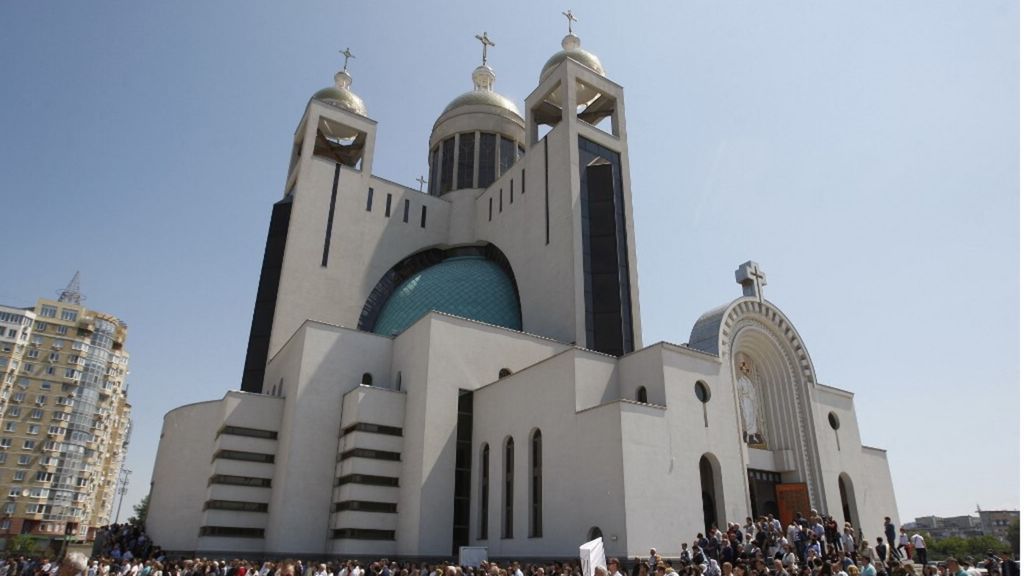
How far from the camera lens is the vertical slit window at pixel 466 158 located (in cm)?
4384

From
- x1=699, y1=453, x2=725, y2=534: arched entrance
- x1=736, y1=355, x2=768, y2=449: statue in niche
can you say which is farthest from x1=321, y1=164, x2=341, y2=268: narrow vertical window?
x1=699, y1=453, x2=725, y2=534: arched entrance

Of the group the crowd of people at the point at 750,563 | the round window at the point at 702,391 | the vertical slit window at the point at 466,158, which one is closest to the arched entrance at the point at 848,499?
the crowd of people at the point at 750,563

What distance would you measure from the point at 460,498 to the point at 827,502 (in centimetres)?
1351

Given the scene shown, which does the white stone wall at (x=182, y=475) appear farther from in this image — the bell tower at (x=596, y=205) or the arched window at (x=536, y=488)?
the bell tower at (x=596, y=205)

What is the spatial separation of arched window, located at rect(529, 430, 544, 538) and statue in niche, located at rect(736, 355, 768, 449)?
7.71 metres

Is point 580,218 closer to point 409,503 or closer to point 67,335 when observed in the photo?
point 409,503

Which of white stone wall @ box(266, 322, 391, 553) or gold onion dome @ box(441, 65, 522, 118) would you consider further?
gold onion dome @ box(441, 65, 522, 118)

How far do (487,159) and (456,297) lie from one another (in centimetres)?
1554

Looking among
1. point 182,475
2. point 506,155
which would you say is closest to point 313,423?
point 182,475

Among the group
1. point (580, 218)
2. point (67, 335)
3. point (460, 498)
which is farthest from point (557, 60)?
point (67, 335)

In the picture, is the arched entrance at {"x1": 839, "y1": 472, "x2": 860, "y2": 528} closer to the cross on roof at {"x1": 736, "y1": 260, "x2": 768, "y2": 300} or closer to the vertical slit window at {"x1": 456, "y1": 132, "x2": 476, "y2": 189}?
the cross on roof at {"x1": 736, "y1": 260, "x2": 768, "y2": 300}

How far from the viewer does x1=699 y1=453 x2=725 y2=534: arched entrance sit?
68.4ft

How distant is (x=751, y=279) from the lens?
84.8 ft

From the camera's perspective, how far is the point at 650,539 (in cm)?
1842
